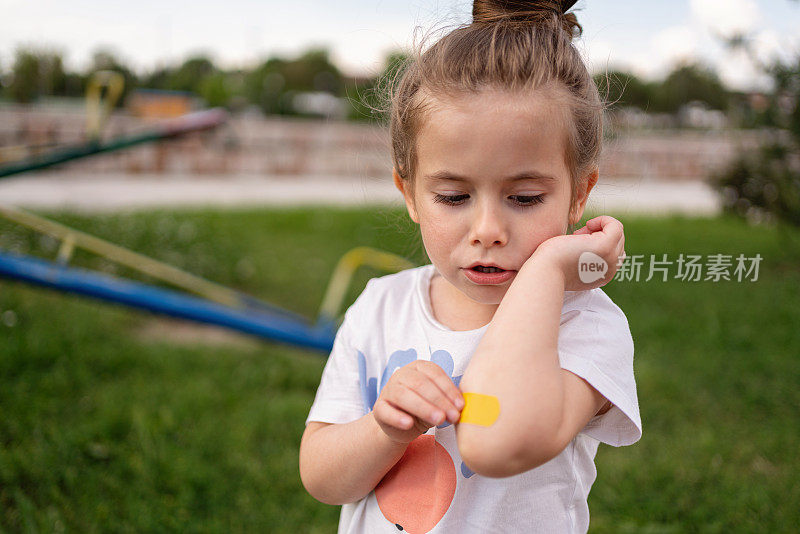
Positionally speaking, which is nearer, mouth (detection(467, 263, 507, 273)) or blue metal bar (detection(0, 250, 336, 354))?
mouth (detection(467, 263, 507, 273))

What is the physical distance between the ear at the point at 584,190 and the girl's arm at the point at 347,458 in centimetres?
42

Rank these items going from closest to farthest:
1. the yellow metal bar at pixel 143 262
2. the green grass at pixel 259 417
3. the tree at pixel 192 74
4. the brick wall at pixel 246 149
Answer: the green grass at pixel 259 417 < the yellow metal bar at pixel 143 262 < the tree at pixel 192 74 < the brick wall at pixel 246 149

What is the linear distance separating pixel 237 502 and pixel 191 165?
10.3 m

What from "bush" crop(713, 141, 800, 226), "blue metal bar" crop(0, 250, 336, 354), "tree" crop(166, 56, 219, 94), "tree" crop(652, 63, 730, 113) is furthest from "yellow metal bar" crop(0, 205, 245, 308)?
"tree" crop(166, 56, 219, 94)

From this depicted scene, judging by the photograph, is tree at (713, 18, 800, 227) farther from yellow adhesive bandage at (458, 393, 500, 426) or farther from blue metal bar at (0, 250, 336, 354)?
yellow adhesive bandage at (458, 393, 500, 426)

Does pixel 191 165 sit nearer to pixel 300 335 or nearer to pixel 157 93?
pixel 157 93

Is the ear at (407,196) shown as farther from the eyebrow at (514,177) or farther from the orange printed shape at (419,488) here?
the orange printed shape at (419,488)

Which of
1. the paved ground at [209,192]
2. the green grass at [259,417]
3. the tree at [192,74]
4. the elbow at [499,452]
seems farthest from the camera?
the tree at [192,74]

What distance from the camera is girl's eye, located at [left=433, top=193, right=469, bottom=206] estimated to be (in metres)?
0.95

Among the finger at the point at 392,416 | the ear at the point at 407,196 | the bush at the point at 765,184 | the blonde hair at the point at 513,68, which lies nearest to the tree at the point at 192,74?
the bush at the point at 765,184

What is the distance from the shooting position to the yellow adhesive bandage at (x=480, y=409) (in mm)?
811

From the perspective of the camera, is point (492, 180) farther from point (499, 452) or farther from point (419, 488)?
point (419, 488)

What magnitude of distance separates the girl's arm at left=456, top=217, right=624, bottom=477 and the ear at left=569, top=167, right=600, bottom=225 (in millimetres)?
122

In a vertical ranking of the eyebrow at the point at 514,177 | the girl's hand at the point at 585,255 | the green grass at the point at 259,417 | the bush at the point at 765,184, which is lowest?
the green grass at the point at 259,417
